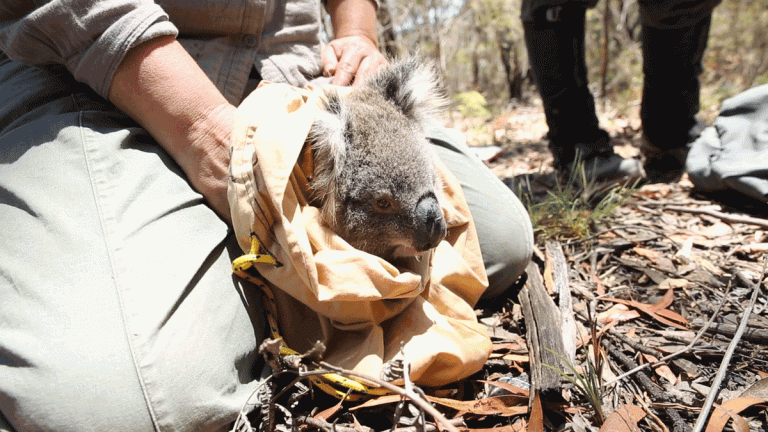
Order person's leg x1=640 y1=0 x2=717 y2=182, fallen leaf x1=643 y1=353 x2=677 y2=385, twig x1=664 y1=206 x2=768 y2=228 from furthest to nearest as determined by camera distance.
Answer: person's leg x1=640 y1=0 x2=717 y2=182 < twig x1=664 y1=206 x2=768 y2=228 < fallen leaf x1=643 y1=353 x2=677 y2=385

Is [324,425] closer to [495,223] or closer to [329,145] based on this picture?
[329,145]

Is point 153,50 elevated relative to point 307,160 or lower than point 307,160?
elevated

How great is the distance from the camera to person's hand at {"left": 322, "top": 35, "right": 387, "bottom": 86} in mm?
1994

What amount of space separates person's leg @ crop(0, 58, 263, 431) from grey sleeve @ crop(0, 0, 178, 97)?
22 centimetres

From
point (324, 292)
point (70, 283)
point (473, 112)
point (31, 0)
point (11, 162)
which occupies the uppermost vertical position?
point (31, 0)

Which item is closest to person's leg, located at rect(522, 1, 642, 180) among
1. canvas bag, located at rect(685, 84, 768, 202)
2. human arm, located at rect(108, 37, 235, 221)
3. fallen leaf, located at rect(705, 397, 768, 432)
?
canvas bag, located at rect(685, 84, 768, 202)

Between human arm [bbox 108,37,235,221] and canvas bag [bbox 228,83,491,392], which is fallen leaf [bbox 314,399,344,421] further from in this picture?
human arm [bbox 108,37,235,221]

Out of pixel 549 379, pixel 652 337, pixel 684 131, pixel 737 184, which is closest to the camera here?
pixel 549 379

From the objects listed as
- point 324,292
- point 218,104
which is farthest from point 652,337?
point 218,104

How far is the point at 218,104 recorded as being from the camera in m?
1.57

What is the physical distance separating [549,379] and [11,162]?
1885 millimetres

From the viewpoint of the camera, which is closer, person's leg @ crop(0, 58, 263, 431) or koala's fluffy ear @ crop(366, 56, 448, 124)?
person's leg @ crop(0, 58, 263, 431)

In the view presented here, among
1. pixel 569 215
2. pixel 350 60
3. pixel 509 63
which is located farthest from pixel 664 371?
pixel 509 63

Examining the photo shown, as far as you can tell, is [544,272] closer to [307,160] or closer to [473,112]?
[307,160]
